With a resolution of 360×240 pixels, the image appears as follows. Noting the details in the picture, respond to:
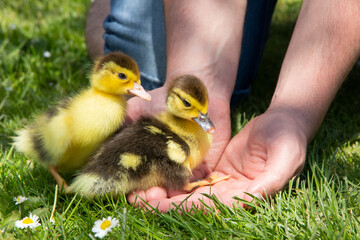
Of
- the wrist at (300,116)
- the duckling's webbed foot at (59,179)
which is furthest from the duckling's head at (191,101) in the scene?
the duckling's webbed foot at (59,179)

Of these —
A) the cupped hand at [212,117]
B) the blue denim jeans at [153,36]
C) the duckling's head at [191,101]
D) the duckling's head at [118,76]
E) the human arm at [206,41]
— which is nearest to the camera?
the duckling's head at [191,101]

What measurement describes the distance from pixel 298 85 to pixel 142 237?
0.98 meters

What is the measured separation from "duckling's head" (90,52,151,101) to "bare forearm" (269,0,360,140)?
2.04 feet

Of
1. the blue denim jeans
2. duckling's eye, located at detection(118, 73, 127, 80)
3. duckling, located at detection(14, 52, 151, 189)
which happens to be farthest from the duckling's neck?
the blue denim jeans

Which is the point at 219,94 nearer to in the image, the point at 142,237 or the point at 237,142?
the point at 237,142

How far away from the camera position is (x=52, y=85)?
2967 millimetres

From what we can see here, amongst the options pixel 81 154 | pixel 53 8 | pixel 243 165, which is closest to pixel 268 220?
pixel 243 165

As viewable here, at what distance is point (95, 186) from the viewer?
1.66 metres

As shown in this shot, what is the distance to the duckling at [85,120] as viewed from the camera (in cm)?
182

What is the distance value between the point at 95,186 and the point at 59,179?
247 millimetres

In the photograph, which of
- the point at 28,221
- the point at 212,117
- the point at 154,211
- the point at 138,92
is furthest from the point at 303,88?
the point at 28,221

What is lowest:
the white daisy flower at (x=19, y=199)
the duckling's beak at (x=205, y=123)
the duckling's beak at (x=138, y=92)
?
the white daisy flower at (x=19, y=199)

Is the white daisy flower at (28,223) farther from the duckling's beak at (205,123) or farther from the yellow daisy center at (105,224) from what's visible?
the duckling's beak at (205,123)

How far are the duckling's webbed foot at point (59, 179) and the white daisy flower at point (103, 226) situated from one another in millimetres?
325
